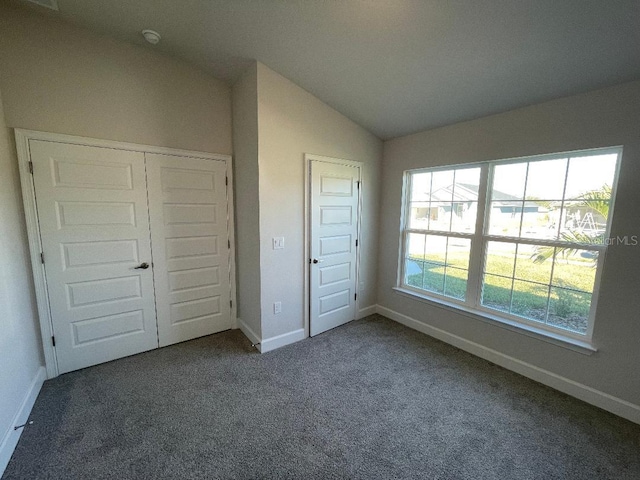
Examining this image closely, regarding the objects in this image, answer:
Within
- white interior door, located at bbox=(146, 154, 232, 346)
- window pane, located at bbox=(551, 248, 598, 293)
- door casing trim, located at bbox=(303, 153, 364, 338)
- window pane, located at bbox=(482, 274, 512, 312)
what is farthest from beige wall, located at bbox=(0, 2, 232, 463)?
window pane, located at bbox=(551, 248, 598, 293)

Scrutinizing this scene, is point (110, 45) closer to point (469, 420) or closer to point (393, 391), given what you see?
point (393, 391)

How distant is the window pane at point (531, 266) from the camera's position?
226 cm

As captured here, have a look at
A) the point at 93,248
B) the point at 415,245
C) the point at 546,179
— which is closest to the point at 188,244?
the point at 93,248

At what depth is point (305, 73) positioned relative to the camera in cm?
241

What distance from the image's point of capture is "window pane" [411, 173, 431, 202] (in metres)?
3.07

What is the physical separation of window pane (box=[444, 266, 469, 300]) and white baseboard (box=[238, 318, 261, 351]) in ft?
7.01

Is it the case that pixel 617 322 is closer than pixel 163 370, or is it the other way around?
pixel 617 322

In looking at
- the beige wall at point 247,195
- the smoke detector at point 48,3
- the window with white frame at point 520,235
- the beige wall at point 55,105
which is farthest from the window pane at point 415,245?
the smoke detector at point 48,3

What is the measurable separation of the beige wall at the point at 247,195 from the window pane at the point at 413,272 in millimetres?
1874

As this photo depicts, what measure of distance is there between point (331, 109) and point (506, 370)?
3.09m

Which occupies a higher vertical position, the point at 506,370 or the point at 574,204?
the point at 574,204

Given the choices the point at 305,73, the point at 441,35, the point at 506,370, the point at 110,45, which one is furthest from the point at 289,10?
the point at 506,370

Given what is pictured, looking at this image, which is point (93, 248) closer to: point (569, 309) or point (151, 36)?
point (151, 36)

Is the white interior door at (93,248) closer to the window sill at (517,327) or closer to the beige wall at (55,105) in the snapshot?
the beige wall at (55,105)
